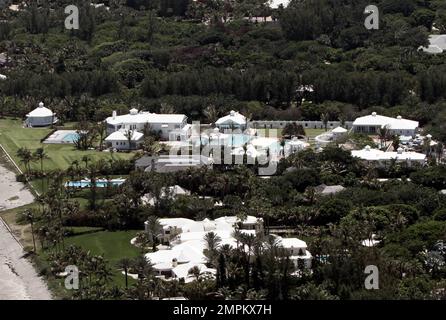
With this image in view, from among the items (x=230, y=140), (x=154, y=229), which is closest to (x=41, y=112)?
(x=230, y=140)

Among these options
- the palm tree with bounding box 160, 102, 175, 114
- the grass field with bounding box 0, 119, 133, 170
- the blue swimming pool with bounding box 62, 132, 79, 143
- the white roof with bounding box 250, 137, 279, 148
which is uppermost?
the palm tree with bounding box 160, 102, 175, 114

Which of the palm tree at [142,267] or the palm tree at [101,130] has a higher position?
the palm tree at [101,130]

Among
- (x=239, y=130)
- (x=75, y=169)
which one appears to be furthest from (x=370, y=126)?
(x=75, y=169)

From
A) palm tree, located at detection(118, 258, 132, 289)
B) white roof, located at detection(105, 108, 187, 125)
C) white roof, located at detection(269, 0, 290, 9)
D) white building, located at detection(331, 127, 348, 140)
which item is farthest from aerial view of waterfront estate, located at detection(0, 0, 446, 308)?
white building, located at detection(331, 127, 348, 140)

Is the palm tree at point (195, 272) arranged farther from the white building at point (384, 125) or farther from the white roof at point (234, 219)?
the white building at point (384, 125)

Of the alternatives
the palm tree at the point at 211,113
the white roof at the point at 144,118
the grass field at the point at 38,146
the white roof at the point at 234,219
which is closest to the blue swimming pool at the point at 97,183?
the grass field at the point at 38,146

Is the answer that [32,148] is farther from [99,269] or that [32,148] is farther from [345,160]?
[99,269]

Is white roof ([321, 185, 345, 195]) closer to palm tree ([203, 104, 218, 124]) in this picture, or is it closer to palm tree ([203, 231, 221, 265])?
palm tree ([203, 231, 221, 265])
